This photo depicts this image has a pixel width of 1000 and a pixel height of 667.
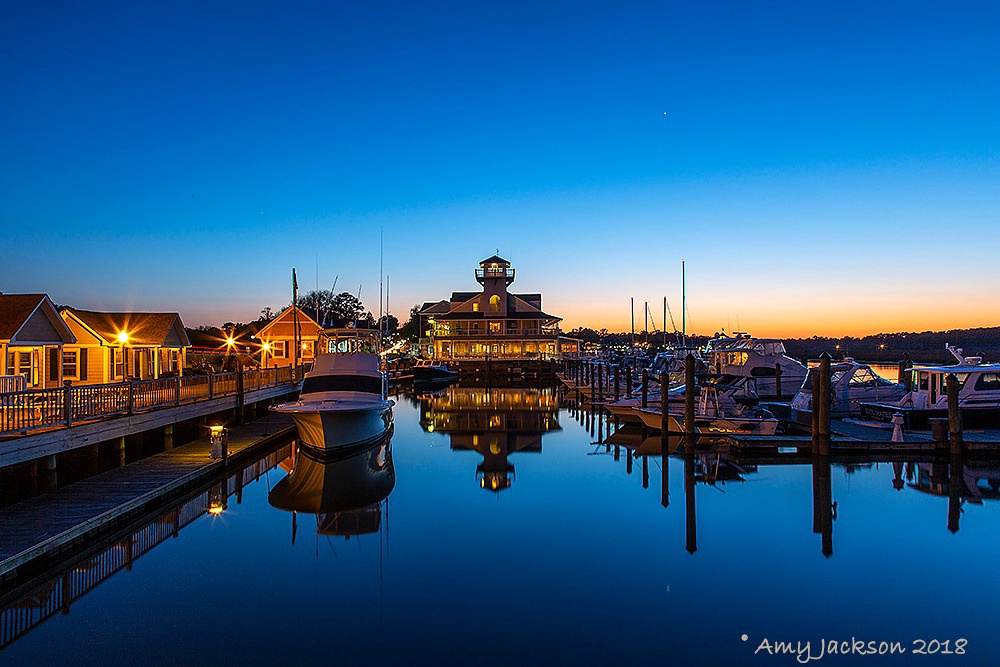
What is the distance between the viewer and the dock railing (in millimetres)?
15181

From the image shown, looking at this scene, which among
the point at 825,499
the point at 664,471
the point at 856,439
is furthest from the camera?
the point at 856,439

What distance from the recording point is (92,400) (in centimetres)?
1789

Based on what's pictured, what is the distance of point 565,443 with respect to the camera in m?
32.7

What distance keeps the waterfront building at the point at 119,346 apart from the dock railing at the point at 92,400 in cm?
749

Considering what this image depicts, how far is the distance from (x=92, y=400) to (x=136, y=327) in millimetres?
17963

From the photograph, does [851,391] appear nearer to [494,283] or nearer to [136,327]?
[136,327]

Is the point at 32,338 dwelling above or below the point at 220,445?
above

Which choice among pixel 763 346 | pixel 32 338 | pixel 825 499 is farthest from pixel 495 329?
pixel 825 499

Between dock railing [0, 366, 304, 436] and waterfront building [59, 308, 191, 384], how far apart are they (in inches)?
295

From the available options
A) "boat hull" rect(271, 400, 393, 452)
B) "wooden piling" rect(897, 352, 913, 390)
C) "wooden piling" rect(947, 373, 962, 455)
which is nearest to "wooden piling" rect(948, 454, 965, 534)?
"wooden piling" rect(947, 373, 962, 455)

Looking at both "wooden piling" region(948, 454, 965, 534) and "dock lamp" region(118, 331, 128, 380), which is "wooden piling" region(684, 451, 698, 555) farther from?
"dock lamp" region(118, 331, 128, 380)

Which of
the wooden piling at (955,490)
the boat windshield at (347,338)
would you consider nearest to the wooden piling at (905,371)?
the wooden piling at (955,490)

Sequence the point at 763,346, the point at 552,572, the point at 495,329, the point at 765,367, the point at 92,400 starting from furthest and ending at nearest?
the point at 495,329 → the point at 763,346 → the point at 765,367 → the point at 92,400 → the point at 552,572

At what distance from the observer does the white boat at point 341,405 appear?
24688 millimetres
